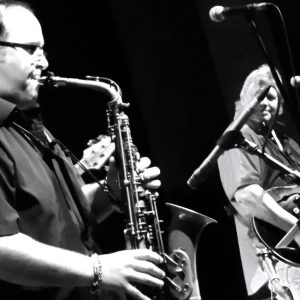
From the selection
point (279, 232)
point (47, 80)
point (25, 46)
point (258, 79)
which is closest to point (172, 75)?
point (258, 79)

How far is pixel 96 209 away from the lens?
2.15 m

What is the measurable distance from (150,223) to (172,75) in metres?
1.69

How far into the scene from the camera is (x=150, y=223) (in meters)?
2.06

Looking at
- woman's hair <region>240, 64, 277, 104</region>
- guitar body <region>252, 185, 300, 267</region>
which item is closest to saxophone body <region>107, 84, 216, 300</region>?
guitar body <region>252, 185, 300, 267</region>

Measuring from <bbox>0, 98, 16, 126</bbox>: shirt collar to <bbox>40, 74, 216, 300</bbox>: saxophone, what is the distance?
0.86 feet

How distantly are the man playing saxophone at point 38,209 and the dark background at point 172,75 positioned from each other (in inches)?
43.3

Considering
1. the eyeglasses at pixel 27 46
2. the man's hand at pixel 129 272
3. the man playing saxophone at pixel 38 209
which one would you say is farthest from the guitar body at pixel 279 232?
the eyeglasses at pixel 27 46

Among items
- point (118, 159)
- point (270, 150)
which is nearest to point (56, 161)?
point (118, 159)

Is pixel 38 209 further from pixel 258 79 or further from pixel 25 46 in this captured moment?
pixel 258 79

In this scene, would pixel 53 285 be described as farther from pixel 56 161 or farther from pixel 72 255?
pixel 56 161

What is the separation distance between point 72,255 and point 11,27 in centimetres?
95

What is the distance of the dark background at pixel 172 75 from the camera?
321cm

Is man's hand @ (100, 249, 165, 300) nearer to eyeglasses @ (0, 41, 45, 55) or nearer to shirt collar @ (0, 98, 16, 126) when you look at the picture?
shirt collar @ (0, 98, 16, 126)

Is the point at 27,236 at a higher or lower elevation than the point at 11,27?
lower
